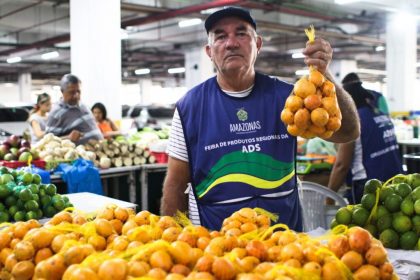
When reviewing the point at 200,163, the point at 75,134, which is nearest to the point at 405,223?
the point at 200,163

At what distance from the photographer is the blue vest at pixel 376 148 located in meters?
4.68

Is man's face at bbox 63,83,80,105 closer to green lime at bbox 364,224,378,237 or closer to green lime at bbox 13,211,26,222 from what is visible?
green lime at bbox 13,211,26,222

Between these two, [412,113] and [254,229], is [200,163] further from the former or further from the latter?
[412,113]

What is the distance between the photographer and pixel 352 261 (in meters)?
1.48

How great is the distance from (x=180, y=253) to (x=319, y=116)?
87 centimetres

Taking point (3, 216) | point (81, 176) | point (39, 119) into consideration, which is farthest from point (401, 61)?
point (3, 216)

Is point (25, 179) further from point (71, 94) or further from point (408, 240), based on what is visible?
point (71, 94)

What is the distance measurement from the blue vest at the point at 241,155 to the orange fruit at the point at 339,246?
3.93 feet

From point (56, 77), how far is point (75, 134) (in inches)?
1035

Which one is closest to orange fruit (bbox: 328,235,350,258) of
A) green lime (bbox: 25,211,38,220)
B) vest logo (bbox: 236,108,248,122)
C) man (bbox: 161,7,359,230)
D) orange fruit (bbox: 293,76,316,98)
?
orange fruit (bbox: 293,76,316,98)

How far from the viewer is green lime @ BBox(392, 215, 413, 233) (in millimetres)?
2420

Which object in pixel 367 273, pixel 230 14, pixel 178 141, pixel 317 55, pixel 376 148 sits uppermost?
pixel 230 14

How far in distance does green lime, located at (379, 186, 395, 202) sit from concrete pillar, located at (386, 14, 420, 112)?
624 inches

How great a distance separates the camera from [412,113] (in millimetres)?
16719
